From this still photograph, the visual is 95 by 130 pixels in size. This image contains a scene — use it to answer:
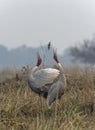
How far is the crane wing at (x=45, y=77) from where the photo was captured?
9352 millimetres

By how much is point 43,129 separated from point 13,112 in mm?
1351

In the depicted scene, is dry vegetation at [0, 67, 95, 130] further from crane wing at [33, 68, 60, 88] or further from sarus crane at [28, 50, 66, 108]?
crane wing at [33, 68, 60, 88]

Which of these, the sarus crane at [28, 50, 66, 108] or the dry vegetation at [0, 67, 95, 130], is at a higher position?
the sarus crane at [28, 50, 66, 108]

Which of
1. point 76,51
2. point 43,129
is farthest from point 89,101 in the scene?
point 76,51

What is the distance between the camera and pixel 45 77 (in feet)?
30.7

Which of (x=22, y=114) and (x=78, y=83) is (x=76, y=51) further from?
(x=22, y=114)

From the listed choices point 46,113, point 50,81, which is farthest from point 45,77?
point 46,113

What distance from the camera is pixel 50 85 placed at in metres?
9.45

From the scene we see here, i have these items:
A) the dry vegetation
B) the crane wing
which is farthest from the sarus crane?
the dry vegetation

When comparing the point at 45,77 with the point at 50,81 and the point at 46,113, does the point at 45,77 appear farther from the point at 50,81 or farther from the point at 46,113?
the point at 46,113

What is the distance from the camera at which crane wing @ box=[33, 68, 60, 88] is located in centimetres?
935

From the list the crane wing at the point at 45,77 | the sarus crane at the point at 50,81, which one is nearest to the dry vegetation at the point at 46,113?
the sarus crane at the point at 50,81

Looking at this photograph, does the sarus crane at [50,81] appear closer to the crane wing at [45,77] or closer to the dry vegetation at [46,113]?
the crane wing at [45,77]

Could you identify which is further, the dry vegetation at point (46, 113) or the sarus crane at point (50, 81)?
the sarus crane at point (50, 81)
